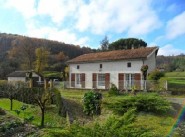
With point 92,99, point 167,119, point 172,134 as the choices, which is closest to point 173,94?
point 92,99

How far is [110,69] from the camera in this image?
94.8ft

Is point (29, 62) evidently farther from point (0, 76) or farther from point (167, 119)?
point (167, 119)

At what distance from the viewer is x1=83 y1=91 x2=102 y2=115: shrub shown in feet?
56.0

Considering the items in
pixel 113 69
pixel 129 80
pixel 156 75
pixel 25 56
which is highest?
pixel 25 56

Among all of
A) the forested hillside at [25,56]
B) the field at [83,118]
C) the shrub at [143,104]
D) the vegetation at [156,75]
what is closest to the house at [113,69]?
the vegetation at [156,75]

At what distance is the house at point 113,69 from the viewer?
26.1 m

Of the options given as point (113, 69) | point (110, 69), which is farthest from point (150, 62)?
point (110, 69)

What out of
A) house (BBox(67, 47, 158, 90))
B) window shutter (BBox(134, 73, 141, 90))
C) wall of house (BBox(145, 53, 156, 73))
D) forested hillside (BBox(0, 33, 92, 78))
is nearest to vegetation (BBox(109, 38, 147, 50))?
forested hillside (BBox(0, 33, 92, 78))

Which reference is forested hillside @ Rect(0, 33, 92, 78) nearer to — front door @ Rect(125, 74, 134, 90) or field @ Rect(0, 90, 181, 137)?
front door @ Rect(125, 74, 134, 90)

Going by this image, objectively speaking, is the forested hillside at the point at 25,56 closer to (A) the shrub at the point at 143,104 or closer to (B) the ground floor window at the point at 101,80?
(B) the ground floor window at the point at 101,80

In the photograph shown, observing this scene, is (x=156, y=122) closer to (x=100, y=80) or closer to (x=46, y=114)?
(x=46, y=114)

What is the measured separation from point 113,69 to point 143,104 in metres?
14.6

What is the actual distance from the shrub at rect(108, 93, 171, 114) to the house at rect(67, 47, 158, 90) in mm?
9702

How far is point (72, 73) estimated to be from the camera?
33.1 meters
